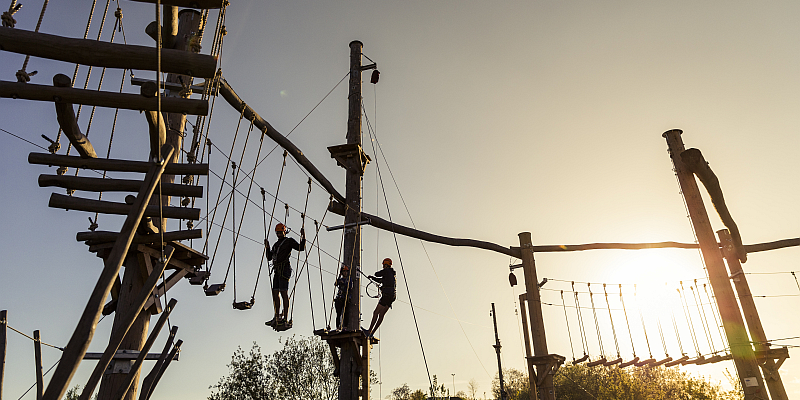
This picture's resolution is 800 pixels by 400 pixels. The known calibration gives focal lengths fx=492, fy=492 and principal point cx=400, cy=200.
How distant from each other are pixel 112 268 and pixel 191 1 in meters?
1.76

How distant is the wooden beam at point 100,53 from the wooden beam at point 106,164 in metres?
1.34

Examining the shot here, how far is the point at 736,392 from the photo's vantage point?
24328 millimetres

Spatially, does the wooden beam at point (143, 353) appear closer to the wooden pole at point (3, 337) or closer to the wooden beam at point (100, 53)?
the wooden pole at point (3, 337)

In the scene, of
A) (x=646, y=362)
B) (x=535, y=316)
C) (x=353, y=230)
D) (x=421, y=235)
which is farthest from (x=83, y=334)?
(x=646, y=362)

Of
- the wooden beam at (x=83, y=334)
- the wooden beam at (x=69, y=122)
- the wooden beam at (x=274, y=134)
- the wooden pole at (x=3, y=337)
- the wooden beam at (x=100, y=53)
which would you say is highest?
the wooden beam at (x=274, y=134)

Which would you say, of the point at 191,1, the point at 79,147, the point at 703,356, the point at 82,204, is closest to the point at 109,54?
the point at 191,1

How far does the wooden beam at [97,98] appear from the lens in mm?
3086

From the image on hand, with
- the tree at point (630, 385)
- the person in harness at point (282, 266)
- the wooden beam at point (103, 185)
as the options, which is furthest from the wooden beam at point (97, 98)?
the tree at point (630, 385)

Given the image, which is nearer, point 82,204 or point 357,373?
Answer: point 82,204

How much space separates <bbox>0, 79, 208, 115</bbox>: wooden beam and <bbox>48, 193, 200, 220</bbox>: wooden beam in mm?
1437

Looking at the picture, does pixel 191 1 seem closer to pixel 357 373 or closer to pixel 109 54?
pixel 109 54

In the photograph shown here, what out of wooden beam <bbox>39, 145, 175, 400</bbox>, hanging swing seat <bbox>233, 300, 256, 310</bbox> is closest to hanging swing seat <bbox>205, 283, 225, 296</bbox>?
hanging swing seat <bbox>233, 300, 256, 310</bbox>

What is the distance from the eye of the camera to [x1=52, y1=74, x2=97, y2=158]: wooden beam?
313 cm

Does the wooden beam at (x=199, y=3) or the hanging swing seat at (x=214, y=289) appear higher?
the wooden beam at (x=199, y=3)
